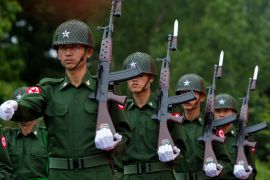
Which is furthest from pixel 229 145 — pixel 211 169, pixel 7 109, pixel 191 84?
pixel 7 109

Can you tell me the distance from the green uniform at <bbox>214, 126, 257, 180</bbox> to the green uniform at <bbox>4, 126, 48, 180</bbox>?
8.98 feet

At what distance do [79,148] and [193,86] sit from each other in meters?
5.07

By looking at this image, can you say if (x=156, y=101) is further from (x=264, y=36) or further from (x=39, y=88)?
(x=264, y=36)

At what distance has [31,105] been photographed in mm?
8664

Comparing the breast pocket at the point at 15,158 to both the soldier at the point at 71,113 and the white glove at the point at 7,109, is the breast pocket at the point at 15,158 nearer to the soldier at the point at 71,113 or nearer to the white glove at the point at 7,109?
the soldier at the point at 71,113

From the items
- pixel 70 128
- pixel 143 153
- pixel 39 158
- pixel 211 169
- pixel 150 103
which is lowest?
pixel 211 169

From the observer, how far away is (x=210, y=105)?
44.3 ft

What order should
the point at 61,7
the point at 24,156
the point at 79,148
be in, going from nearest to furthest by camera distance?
the point at 79,148
the point at 24,156
the point at 61,7

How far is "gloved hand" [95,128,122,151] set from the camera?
8367mm

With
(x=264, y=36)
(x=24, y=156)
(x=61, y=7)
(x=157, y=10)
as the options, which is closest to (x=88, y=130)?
(x=24, y=156)

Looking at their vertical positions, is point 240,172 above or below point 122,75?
below

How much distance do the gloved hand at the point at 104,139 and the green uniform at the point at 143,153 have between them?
103 inches

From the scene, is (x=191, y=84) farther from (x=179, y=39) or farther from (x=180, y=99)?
(x=179, y=39)

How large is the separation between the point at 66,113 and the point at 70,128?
16cm
